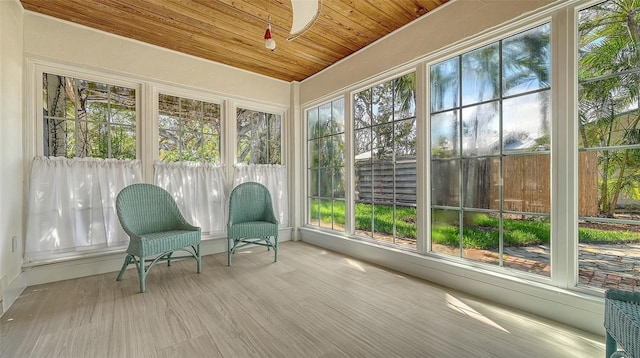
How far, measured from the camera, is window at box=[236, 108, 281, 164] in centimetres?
374

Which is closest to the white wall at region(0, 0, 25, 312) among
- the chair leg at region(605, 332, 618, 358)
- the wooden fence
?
the wooden fence

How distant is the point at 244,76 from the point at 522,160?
3425 mm

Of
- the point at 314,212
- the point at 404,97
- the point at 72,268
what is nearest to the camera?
the point at 72,268

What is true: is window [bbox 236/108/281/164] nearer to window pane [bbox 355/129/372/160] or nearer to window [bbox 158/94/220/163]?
window [bbox 158/94/220/163]

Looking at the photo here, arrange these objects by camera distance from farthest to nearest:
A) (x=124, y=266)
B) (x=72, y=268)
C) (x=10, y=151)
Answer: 1. (x=72, y=268)
2. (x=124, y=266)
3. (x=10, y=151)

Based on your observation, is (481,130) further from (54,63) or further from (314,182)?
(54,63)

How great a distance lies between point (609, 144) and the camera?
1.63 meters

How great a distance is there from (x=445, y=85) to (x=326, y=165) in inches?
74.1

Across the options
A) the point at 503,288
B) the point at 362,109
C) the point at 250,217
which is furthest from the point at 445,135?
the point at 250,217

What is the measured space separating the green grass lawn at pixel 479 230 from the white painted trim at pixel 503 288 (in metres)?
0.22

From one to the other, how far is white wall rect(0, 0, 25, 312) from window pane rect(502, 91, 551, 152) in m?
3.89

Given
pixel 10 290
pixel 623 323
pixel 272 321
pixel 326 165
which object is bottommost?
pixel 272 321

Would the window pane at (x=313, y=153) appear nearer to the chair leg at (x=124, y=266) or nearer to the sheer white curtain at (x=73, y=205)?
the sheer white curtain at (x=73, y=205)

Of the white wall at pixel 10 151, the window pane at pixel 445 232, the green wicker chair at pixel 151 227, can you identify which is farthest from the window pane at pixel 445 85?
the white wall at pixel 10 151
